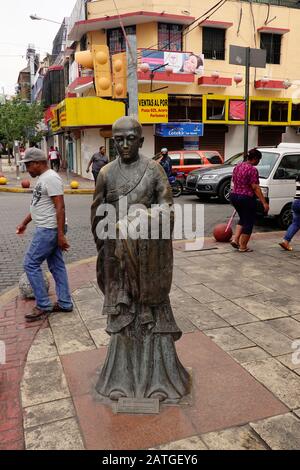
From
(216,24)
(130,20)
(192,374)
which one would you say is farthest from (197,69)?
(192,374)

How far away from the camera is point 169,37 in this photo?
2067cm

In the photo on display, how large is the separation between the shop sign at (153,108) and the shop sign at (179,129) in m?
0.43

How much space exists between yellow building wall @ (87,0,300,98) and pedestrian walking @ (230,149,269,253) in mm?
14750

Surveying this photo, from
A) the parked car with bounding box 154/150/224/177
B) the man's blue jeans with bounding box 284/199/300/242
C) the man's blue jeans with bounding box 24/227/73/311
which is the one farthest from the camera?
the parked car with bounding box 154/150/224/177

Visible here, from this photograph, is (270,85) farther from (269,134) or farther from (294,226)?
(294,226)

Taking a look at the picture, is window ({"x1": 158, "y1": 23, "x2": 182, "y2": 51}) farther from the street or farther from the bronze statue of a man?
the bronze statue of a man

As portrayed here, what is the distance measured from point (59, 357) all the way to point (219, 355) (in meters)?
1.46

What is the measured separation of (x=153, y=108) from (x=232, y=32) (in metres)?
5.89

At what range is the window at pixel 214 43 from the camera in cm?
2142

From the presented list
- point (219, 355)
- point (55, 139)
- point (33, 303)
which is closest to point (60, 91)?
point (55, 139)

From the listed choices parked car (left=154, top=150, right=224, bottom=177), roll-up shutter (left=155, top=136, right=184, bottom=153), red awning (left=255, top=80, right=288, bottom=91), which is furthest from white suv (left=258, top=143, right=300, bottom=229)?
red awning (left=255, top=80, right=288, bottom=91)

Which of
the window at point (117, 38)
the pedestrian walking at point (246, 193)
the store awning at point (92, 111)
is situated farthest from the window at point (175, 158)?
the pedestrian walking at point (246, 193)

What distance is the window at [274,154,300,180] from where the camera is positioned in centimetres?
998

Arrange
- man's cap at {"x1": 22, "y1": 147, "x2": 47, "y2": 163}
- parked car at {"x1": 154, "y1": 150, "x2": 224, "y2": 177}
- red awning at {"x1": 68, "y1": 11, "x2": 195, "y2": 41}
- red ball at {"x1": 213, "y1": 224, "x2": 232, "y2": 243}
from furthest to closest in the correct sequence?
red awning at {"x1": 68, "y1": 11, "x2": 195, "y2": 41} < parked car at {"x1": 154, "y1": 150, "x2": 224, "y2": 177} < red ball at {"x1": 213, "y1": 224, "x2": 232, "y2": 243} < man's cap at {"x1": 22, "y1": 147, "x2": 47, "y2": 163}
